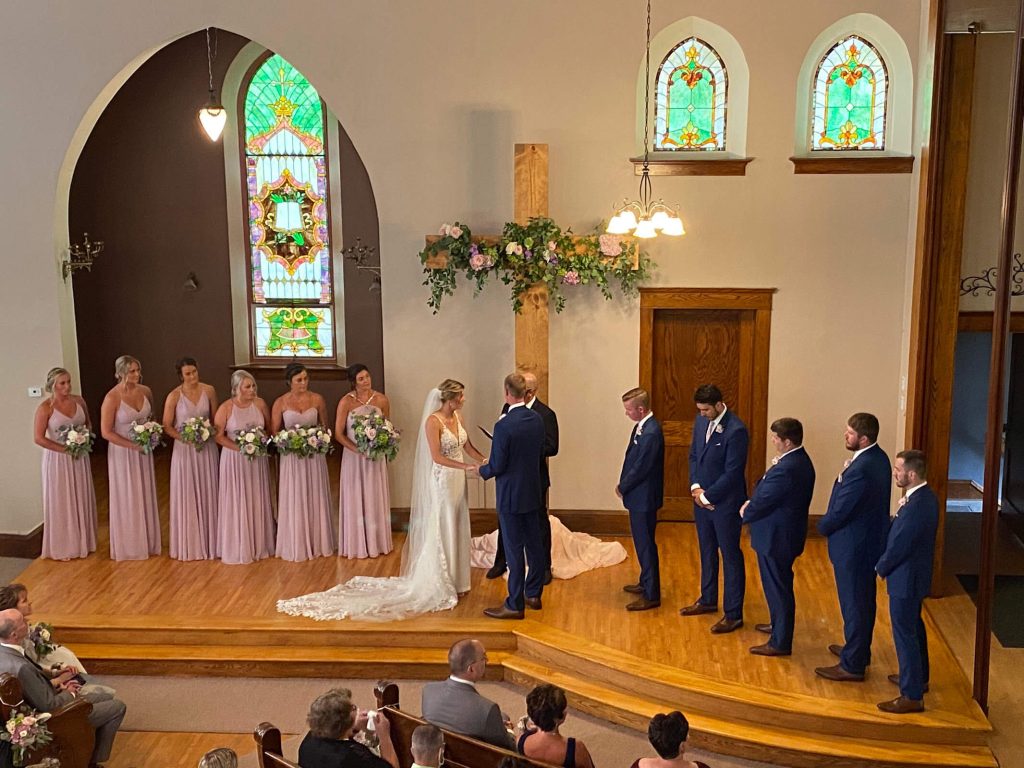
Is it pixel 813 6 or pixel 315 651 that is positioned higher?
pixel 813 6

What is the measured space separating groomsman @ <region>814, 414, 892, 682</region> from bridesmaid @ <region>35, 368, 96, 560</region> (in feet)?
18.7

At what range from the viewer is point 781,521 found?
6.58 metres

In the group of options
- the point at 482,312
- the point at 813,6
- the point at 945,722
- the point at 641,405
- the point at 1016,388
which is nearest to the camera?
the point at 945,722

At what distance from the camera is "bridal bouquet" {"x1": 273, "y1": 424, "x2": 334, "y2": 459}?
27.2ft

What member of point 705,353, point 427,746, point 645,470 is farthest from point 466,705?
point 705,353

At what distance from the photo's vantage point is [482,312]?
8.93m

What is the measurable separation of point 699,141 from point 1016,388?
12.8 feet

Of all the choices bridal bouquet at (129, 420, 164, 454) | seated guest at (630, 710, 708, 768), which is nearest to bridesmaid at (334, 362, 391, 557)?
bridal bouquet at (129, 420, 164, 454)

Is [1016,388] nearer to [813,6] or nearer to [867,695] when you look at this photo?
[813,6]

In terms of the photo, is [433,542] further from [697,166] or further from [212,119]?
[212,119]

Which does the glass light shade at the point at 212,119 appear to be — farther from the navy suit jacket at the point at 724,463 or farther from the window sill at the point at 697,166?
the navy suit jacket at the point at 724,463

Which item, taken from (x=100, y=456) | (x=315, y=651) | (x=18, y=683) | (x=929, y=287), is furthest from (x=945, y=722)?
(x=100, y=456)

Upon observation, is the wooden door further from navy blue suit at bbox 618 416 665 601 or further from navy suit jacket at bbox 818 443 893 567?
navy suit jacket at bbox 818 443 893 567

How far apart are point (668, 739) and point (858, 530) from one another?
2.25 metres
